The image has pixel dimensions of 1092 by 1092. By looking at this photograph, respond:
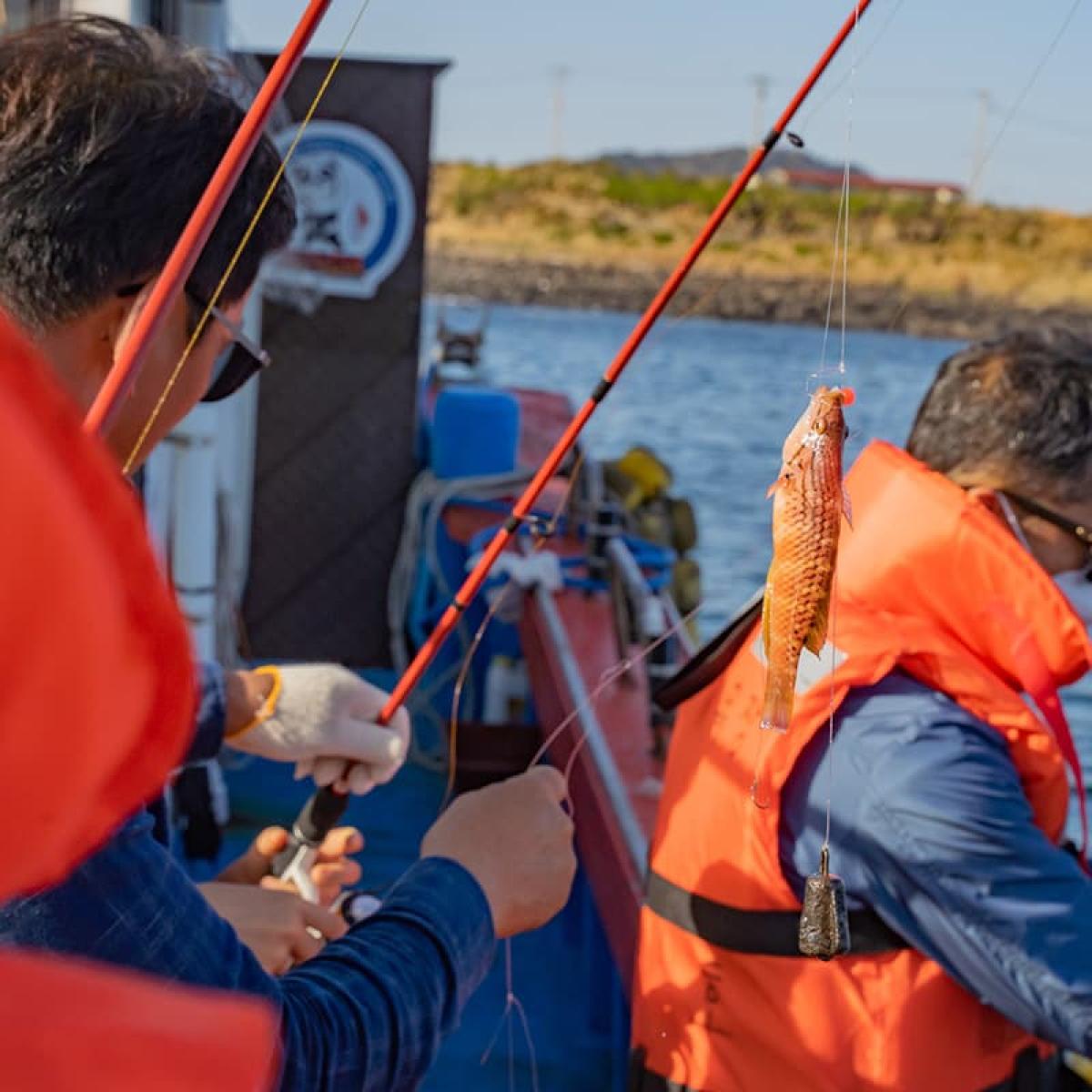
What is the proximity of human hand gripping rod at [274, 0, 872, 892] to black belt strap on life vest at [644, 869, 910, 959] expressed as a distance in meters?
0.47

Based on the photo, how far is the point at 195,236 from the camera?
4.37ft


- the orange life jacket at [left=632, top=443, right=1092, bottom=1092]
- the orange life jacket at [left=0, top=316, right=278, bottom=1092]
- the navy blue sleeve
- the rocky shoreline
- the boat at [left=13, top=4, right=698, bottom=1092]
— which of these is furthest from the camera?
the boat at [left=13, top=4, right=698, bottom=1092]

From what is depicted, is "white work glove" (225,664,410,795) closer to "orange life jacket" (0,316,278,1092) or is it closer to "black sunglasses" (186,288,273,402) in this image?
"black sunglasses" (186,288,273,402)

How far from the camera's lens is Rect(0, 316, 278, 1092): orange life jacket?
0.52 m

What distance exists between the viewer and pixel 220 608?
16.4 feet

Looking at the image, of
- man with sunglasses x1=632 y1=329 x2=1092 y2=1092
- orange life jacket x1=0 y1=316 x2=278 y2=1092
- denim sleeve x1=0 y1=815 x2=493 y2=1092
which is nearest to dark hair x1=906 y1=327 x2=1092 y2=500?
man with sunglasses x1=632 y1=329 x2=1092 y2=1092

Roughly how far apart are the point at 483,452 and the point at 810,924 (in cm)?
439

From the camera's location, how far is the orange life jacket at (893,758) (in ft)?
6.25

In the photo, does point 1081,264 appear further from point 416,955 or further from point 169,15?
point 416,955

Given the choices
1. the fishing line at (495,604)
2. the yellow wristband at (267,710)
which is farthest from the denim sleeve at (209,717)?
the fishing line at (495,604)

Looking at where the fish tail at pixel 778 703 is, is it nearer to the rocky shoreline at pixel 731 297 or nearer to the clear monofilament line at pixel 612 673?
the clear monofilament line at pixel 612 673

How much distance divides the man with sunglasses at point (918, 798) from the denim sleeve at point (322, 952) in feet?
1.61

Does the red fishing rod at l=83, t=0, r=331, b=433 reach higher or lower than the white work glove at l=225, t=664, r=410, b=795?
higher

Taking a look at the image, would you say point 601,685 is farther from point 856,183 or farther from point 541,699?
point 541,699
